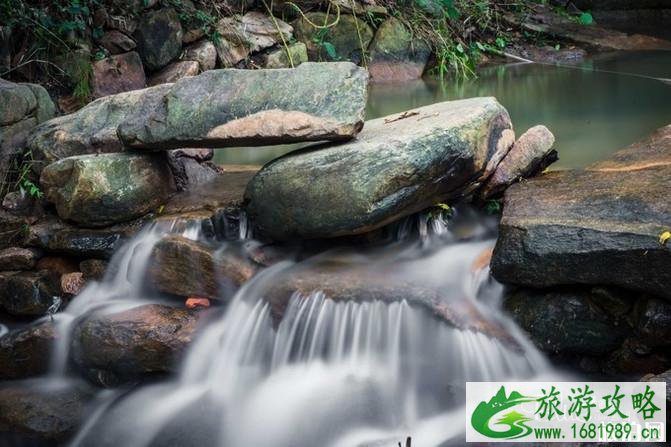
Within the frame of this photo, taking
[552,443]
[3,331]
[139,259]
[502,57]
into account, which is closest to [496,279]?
[552,443]

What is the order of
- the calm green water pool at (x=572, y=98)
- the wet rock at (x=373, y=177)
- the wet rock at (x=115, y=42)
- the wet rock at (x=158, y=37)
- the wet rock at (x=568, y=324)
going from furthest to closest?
the wet rock at (x=158, y=37), the wet rock at (x=115, y=42), the calm green water pool at (x=572, y=98), the wet rock at (x=373, y=177), the wet rock at (x=568, y=324)

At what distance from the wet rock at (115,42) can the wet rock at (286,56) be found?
2.19m

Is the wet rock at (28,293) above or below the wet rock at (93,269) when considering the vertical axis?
below

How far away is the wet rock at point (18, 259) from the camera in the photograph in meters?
3.99

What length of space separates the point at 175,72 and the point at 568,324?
6075 millimetres

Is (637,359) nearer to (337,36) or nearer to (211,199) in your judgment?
(211,199)

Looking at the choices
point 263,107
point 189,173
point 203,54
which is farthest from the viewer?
point 203,54

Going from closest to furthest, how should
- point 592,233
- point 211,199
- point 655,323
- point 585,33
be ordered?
point 655,323
point 592,233
point 211,199
point 585,33

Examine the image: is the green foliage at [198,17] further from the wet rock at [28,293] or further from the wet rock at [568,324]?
the wet rock at [568,324]

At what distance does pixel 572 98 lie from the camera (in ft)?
22.2

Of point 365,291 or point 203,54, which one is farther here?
point 203,54

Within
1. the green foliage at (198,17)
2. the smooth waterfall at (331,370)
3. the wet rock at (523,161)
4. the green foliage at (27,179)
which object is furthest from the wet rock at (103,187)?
the green foliage at (198,17)

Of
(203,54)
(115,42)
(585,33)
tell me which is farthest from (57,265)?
(585,33)

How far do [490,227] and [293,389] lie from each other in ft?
4.75
